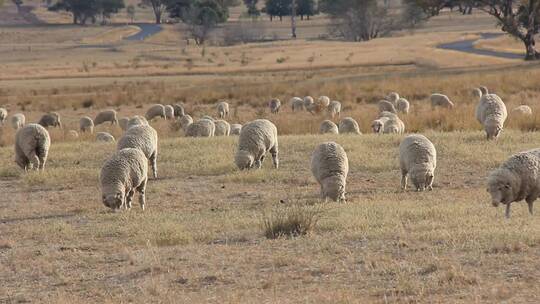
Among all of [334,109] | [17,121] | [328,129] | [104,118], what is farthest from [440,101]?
[17,121]

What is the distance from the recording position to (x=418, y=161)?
14.0 meters

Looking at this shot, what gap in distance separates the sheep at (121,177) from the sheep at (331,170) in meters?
2.69

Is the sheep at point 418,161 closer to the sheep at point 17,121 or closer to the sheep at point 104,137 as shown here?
the sheep at point 104,137

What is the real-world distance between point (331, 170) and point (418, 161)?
1548 millimetres

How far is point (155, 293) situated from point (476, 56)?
54.4 meters

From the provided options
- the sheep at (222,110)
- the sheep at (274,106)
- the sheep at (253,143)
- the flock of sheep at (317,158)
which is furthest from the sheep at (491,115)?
the sheep at (274,106)

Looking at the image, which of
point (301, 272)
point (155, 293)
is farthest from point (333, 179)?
point (155, 293)

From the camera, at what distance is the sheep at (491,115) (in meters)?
18.8

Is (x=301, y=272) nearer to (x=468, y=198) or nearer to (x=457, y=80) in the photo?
(x=468, y=198)

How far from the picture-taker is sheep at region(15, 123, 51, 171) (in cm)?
1684

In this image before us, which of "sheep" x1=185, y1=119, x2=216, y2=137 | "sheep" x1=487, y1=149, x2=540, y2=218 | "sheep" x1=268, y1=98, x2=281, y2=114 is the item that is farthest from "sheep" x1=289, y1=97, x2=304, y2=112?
"sheep" x1=487, y1=149, x2=540, y2=218

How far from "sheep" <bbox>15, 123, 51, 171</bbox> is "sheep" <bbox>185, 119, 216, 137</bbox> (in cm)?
581

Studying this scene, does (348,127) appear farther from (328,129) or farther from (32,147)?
(32,147)

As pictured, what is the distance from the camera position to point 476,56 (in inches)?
2352
